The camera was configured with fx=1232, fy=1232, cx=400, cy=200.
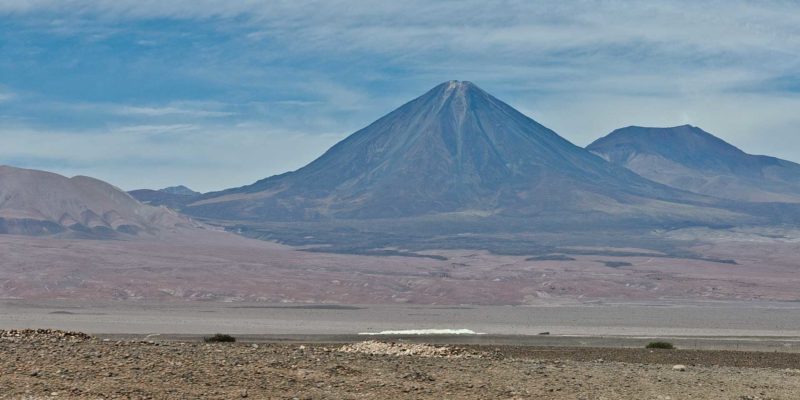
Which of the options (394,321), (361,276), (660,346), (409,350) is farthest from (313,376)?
(361,276)

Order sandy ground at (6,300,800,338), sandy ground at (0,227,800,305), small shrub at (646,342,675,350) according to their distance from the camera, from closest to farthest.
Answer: small shrub at (646,342,675,350)
sandy ground at (6,300,800,338)
sandy ground at (0,227,800,305)

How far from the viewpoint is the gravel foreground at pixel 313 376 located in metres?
16.0

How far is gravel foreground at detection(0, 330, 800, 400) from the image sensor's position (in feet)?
52.6

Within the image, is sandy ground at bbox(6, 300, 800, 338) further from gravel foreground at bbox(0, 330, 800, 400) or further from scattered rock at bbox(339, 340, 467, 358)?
gravel foreground at bbox(0, 330, 800, 400)

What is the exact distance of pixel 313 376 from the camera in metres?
17.8

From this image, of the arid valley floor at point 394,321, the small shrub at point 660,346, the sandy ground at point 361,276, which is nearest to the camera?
the arid valley floor at point 394,321

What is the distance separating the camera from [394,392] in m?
17.1

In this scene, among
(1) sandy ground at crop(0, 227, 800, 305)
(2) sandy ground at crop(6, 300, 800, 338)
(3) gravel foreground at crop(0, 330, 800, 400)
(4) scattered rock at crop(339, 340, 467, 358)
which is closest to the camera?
(3) gravel foreground at crop(0, 330, 800, 400)

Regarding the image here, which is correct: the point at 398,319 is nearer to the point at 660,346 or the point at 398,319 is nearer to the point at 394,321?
the point at 394,321

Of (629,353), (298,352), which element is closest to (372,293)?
(629,353)

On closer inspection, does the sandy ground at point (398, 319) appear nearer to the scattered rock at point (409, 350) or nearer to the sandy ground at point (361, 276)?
the sandy ground at point (361, 276)

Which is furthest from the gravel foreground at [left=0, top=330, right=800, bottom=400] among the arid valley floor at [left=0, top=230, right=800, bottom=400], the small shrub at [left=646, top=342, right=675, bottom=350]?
the small shrub at [left=646, top=342, right=675, bottom=350]

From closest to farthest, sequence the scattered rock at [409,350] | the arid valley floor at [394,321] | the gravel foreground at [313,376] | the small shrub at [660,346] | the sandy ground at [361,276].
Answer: the gravel foreground at [313,376] → the arid valley floor at [394,321] → the scattered rock at [409,350] → the small shrub at [660,346] → the sandy ground at [361,276]

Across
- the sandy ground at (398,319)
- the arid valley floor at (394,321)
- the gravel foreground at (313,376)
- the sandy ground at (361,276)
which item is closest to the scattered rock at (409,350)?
the arid valley floor at (394,321)
